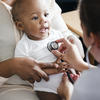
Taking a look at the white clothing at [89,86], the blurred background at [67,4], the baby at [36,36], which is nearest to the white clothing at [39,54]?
the baby at [36,36]

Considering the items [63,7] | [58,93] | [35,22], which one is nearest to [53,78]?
[58,93]

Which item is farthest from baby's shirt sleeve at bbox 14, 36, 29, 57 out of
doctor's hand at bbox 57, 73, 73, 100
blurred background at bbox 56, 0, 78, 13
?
blurred background at bbox 56, 0, 78, 13

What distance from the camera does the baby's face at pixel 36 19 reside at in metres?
1.27

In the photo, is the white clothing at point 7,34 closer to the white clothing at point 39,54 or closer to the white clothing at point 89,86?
the white clothing at point 39,54

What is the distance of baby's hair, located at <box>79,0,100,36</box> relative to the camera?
30.3 inches

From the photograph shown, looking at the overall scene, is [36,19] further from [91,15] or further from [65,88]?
[91,15]

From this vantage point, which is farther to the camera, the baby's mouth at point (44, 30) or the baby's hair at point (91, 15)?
the baby's mouth at point (44, 30)

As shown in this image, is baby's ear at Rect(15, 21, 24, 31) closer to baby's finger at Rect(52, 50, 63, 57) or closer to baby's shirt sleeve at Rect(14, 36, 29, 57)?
baby's shirt sleeve at Rect(14, 36, 29, 57)

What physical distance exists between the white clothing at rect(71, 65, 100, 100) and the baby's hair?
0.16 m

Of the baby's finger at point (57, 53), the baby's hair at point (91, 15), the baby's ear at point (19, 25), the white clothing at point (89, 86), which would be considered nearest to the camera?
the baby's hair at point (91, 15)

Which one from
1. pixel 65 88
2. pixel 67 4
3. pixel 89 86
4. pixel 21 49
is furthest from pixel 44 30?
pixel 67 4

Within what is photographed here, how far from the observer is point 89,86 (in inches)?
35.2

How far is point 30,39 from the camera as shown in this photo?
1.34 metres

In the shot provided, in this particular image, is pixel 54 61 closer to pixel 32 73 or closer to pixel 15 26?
pixel 32 73
